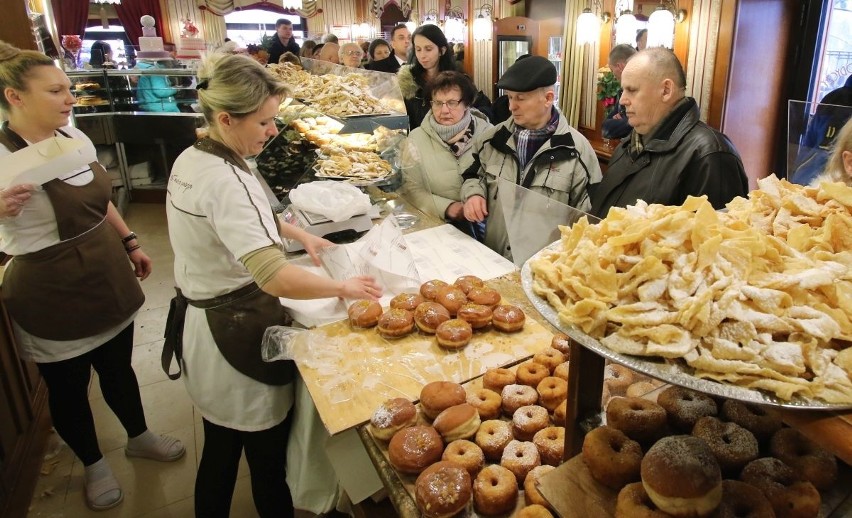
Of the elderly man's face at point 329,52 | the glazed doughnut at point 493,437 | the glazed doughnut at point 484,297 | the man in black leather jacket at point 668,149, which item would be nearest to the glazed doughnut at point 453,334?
the glazed doughnut at point 484,297

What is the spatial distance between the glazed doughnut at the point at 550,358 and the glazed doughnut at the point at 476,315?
241 mm

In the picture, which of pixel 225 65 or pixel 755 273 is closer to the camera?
pixel 755 273

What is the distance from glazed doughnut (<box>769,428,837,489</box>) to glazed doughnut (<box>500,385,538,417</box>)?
1.89ft

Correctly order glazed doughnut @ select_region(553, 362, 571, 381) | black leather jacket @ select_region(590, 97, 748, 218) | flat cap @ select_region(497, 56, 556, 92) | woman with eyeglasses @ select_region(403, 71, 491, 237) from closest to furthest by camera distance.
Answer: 1. glazed doughnut @ select_region(553, 362, 571, 381)
2. black leather jacket @ select_region(590, 97, 748, 218)
3. flat cap @ select_region(497, 56, 556, 92)
4. woman with eyeglasses @ select_region(403, 71, 491, 237)

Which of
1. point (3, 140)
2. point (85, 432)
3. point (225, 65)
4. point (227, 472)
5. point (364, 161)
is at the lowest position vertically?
point (85, 432)

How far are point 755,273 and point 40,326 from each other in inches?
Result: 102

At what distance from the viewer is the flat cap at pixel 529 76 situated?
253 centimetres

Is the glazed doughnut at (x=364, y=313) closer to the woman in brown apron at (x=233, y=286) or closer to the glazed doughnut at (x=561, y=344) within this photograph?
the woman in brown apron at (x=233, y=286)

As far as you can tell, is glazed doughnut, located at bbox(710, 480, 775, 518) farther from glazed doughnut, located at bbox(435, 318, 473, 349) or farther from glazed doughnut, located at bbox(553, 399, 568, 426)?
glazed doughnut, located at bbox(435, 318, 473, 349)

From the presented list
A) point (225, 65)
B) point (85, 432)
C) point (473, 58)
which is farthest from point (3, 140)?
point (473, 58)

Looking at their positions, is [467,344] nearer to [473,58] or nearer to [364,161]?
[364,161]

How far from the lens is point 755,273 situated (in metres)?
0.84

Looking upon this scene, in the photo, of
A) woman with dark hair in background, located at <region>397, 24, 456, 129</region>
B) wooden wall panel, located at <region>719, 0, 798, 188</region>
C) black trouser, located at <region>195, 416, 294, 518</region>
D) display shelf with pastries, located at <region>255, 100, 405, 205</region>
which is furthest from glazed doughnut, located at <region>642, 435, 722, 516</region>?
wooden wall panel, located at <region>719, 0, 798, 188</region>

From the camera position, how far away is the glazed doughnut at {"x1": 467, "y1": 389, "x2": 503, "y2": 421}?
1.45 m
